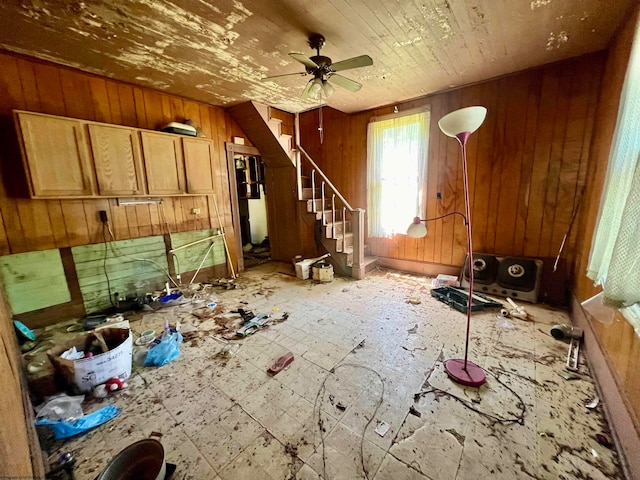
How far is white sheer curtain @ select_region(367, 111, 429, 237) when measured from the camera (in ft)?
12.3

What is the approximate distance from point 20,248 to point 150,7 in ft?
8.53

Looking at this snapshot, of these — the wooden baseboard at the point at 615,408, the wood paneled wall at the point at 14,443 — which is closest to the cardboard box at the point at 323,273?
the wooden baseboard at the point at 615,408

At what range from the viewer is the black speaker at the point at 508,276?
2977 millimetres

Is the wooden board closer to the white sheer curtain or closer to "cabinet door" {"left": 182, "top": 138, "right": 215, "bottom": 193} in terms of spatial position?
"cabinet door" {"left": 182, "top": 138, "right": 215, "bottom": 193}

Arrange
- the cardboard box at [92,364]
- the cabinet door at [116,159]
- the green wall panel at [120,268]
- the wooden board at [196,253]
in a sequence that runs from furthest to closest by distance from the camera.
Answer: the wooden board at [196,253]
the green wall panel at [120,268]
the cabinet door at [116,159]
the cardboard box at [92,364]

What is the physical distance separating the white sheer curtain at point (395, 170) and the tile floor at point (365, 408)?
1.92 m

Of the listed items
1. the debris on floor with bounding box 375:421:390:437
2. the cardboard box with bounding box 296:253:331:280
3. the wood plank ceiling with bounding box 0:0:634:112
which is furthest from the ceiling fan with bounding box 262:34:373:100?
the debris on floor with bounding box 375:421:390:437

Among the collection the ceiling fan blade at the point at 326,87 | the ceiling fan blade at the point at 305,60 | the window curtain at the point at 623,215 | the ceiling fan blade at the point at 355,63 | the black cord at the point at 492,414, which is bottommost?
the black cord at the point at 492,414

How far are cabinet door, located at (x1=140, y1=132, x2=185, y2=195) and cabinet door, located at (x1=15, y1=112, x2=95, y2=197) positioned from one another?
0.55m

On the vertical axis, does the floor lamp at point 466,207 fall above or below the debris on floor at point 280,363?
above

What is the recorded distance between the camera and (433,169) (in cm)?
370

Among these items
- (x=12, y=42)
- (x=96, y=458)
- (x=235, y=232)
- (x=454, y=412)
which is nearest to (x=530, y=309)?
(x=454, y=412)

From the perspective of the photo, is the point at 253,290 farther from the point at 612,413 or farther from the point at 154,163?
the point at 612,413

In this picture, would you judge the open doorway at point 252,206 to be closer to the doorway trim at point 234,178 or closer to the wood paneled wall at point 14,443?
the doorway trim at point 234,178
